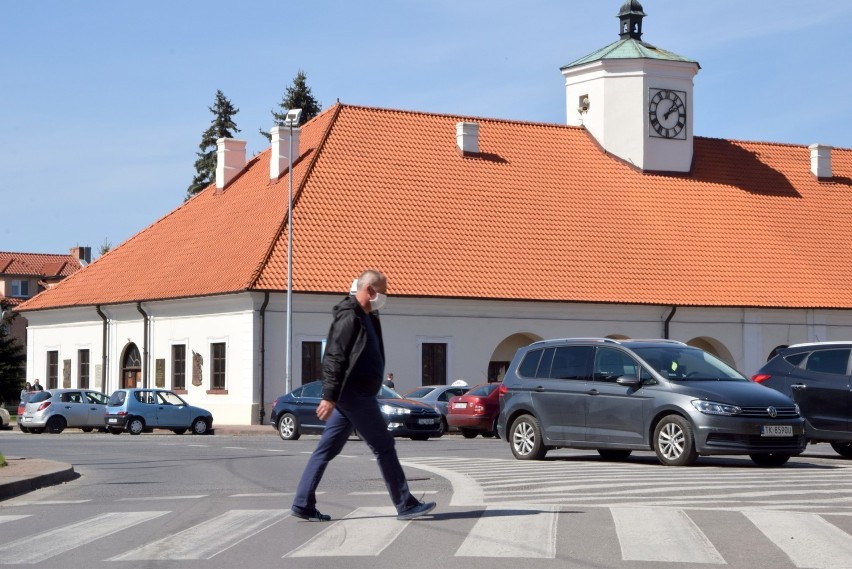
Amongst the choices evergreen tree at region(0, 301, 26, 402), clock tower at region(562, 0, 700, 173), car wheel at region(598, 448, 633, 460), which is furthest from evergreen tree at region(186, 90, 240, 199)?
car wheel at region(598, 448, 633, 460)

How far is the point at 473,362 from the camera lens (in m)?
48.0

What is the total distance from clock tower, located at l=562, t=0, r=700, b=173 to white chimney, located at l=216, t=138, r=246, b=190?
1395cm

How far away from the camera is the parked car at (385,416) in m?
33.0

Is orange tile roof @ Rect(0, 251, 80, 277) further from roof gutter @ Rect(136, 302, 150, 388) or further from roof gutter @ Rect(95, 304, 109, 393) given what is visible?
roof gutter @ Rect(136, 302, 150, 388)

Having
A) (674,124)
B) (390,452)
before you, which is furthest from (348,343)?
(674,124)

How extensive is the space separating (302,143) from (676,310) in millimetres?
15000

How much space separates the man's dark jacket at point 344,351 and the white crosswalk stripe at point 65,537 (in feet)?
7.24

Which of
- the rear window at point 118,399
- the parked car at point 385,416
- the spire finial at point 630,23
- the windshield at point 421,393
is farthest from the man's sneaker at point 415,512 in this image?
the spire finial at point 630,23

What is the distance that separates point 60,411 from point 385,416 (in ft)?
45.0

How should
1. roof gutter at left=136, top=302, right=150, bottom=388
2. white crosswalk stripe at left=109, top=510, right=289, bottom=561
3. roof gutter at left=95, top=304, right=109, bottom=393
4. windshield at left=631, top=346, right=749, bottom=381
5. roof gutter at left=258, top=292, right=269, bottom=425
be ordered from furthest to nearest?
1. roof gutter at left=95, top=304, right=109, bottom=393
2. roof gutter at left=136, top=302, right=150, bottom=388
3. roof gutter at left=258, top=292, right=269, bottom=425
4. windshield at left=631, top=346, right=749, bottom=381
5. white crosswalk stripe at left=109, top=510, right=289, bottom=561

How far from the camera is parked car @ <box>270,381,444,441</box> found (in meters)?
33.0

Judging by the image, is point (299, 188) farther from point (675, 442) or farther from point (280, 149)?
point (675, 442)

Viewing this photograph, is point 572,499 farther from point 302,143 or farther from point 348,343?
point 302,143

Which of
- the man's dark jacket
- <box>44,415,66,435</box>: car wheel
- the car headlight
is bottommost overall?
<box>44,415,66,435</box>: car wheel
